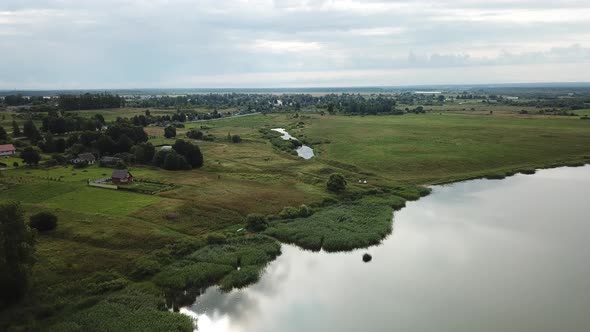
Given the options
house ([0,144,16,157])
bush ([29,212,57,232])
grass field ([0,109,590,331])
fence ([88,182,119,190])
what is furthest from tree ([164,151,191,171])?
house ([0,144,16,157])

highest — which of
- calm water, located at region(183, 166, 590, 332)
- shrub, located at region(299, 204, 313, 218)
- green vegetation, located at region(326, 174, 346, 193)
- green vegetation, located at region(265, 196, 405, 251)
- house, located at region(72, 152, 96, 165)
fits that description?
house, located at region(72, 152, 96, 165)

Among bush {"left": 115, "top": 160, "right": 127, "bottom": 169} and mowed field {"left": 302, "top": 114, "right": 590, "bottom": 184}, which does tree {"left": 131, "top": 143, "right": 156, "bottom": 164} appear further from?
mowed field {"left": 302, "top": 114, "right": 590, "bottom": 184}

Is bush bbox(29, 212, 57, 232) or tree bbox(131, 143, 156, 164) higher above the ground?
tree bbox(131, 143, 156, 164)

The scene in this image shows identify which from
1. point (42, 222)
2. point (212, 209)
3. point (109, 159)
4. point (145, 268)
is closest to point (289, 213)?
point (212, 209)

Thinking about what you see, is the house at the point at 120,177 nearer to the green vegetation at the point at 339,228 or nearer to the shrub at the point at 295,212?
the shrub at the point at 295,212

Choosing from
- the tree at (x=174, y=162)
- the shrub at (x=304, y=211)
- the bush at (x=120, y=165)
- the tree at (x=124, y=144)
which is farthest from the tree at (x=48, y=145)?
the shrub at (x=304, y=211)

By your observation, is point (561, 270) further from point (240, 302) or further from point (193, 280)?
point (193, 280)
